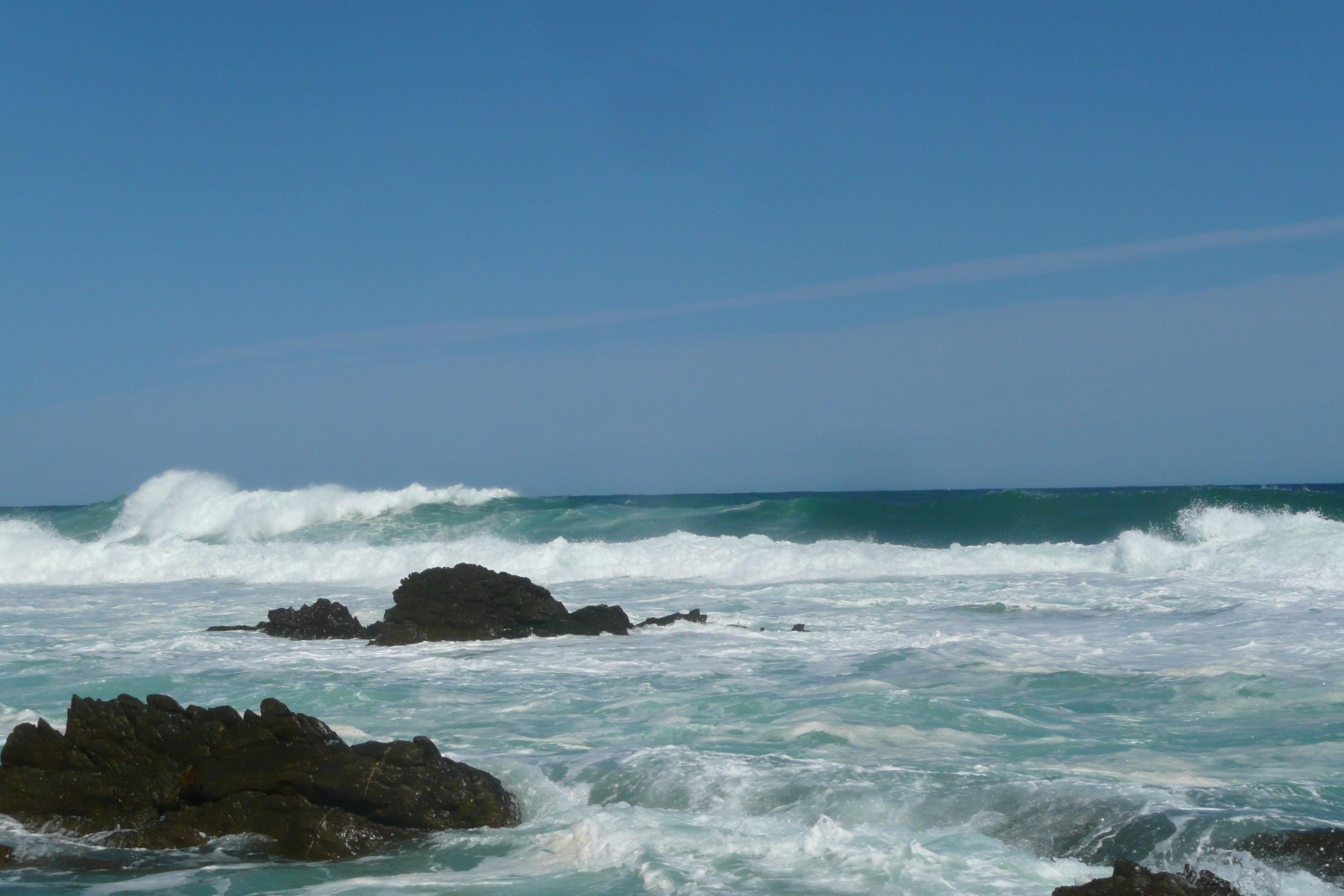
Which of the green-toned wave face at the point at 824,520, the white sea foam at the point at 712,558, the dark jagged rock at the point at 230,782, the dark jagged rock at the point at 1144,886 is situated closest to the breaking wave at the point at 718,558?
the white sea foam at the point at 712,558

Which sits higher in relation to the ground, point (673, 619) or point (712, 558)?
point (712, 558)

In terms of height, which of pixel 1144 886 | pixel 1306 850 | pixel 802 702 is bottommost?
pixel 802 702

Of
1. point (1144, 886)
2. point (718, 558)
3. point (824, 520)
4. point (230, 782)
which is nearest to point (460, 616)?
point (230, 782)

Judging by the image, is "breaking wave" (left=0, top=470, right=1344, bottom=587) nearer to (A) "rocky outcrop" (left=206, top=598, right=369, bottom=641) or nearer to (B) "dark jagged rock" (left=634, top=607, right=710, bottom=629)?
(B) "dark jagged rock" (left=634, top=607, right=710, bottom=629)

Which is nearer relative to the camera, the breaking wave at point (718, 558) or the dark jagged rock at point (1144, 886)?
the dark jagged rock at point (1144, 886)

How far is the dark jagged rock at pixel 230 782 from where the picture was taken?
18.7ft

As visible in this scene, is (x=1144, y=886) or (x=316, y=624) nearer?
(x=1144, y=886)

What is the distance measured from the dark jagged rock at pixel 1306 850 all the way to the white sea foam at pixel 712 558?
14798 mm

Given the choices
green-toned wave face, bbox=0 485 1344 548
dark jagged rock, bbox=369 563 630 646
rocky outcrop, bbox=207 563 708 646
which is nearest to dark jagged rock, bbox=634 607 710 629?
rocky outcrop, bbox=207 563 708 646

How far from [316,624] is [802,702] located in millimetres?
7023

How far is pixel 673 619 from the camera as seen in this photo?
1451 centimetres

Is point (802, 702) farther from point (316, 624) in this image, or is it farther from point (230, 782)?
point (316, 624)

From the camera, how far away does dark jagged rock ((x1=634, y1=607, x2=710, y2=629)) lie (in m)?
14.4

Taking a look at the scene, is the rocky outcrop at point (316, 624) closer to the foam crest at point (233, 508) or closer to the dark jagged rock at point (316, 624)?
the dark jagged rock at point (316, 624)
